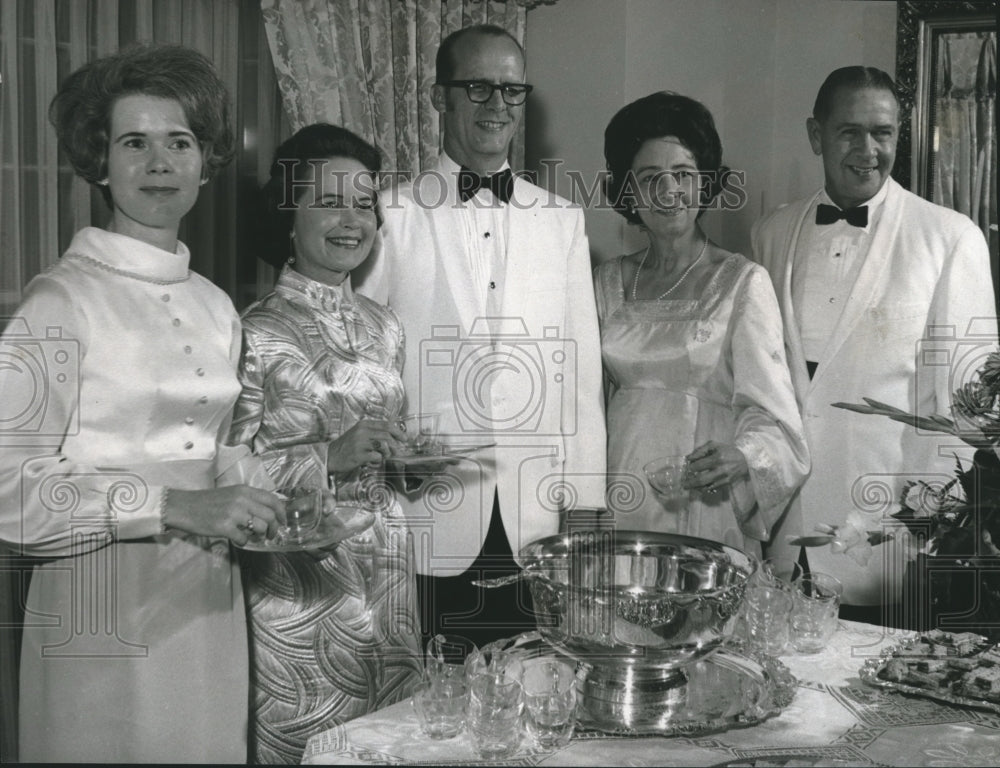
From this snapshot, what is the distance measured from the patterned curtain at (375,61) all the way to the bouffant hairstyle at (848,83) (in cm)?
Result: 62

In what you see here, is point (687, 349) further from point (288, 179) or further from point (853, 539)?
point (288, 179)

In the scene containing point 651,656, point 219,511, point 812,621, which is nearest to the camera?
point 651,656

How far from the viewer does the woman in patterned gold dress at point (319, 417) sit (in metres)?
1.82

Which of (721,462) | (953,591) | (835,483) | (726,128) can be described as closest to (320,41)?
(726,128)

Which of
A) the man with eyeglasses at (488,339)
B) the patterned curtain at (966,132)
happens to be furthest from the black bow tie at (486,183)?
the patterned curtain at (966,132)

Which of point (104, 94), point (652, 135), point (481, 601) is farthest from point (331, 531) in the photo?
point (652, 135)

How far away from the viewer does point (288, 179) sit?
73.3 inches

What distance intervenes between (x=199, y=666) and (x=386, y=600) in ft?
1.18

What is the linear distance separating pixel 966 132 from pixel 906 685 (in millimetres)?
1138

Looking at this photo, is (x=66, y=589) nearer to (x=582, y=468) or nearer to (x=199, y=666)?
(x=199, y=666)

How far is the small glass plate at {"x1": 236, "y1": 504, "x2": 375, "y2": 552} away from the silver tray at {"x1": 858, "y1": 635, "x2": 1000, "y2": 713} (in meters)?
0.90

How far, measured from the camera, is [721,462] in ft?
6.80

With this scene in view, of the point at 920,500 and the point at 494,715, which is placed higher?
the point at 920,500

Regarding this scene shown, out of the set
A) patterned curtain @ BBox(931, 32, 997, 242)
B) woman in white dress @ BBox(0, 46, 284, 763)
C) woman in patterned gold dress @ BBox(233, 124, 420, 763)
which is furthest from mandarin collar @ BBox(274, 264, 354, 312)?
patterned curtain @ BBox(931, 32, 997, 242)
